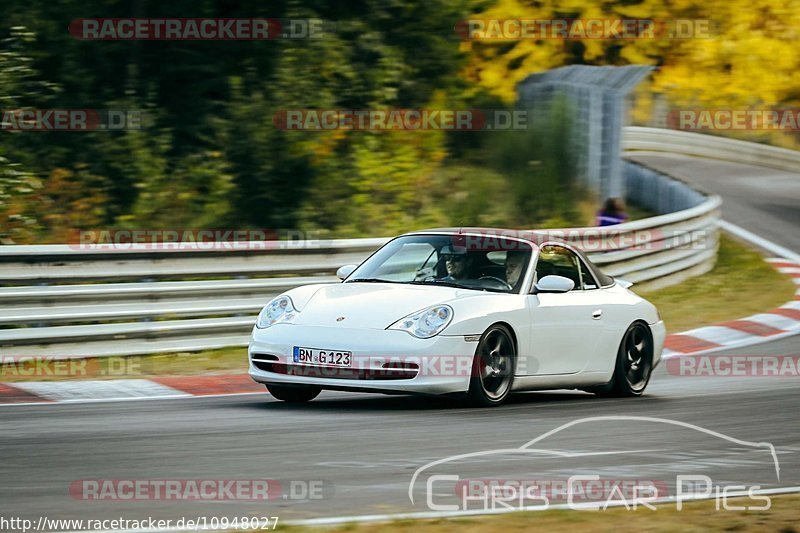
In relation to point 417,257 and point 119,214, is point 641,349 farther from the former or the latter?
point 119,214

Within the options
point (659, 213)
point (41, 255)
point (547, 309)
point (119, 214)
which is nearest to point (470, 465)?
point (547, 309)

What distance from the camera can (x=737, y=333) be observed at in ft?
50.5

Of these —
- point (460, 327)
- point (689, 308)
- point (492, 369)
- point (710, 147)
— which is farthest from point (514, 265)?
point (710, 147)

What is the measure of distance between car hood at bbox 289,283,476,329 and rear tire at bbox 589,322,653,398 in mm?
1945

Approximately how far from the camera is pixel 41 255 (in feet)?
38.1

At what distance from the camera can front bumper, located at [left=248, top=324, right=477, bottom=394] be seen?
8.93 meters

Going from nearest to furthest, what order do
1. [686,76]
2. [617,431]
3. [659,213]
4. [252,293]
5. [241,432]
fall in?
[241,432] < [617,431] < [252,293] < [659,213] < [686,76]

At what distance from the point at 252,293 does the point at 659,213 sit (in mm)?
15215

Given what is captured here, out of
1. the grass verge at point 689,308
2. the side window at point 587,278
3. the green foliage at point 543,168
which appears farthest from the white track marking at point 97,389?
the green foliage at point 543,168

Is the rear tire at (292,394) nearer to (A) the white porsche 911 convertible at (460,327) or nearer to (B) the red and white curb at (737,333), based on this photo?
(A) the white porsche 911 convertible at (460,327)

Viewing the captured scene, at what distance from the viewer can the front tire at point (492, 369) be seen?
9234mm

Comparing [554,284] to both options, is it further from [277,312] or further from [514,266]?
[277,312]

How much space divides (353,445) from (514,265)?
3015mm

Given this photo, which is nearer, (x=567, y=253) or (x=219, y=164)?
(x=567, y=253)
